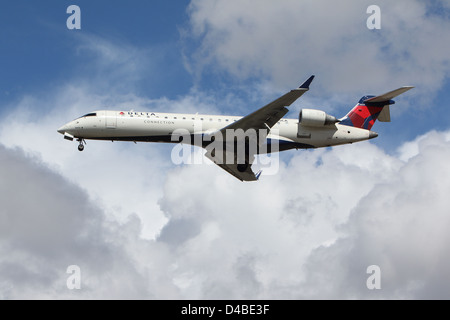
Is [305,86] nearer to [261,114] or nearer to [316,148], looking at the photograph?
Answer: [261,114]

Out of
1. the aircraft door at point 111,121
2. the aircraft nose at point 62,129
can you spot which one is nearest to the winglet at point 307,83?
the aircraft door at point 111,121

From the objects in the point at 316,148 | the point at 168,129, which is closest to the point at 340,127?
the point at 316,148

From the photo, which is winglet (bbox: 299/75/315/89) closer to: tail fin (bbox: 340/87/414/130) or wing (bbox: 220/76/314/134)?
wing (bbox: 220/76/314/134)

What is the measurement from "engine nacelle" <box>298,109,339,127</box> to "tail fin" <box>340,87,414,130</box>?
286cm

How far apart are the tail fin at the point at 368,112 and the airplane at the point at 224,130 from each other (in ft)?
2.53

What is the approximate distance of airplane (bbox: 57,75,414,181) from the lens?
42.9 metres

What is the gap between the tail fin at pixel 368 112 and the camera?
4675 cm

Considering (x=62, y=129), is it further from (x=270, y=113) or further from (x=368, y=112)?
(x=368, y=112)

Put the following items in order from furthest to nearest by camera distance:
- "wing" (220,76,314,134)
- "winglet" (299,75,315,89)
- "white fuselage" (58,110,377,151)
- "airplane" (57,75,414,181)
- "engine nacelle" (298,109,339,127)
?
"engine nacelle" (298,109,339,127) < "white fuselage" (58,110,377,151) < "airplane" (57,75,414,181) < "wing" (220,76,314,134) < "winglet" (299,75,315,89)

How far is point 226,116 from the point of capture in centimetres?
4512

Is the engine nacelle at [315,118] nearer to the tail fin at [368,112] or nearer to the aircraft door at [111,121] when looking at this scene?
the tail fin at [368,112]

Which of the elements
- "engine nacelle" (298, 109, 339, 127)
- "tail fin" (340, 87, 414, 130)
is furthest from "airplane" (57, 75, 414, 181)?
"tail fin" (340, 87, 414, 130)

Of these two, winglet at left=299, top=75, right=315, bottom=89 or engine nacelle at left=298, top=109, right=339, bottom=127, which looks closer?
winglet at left=299, top=75, right=315, bottom=89

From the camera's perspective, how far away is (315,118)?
144 ft
